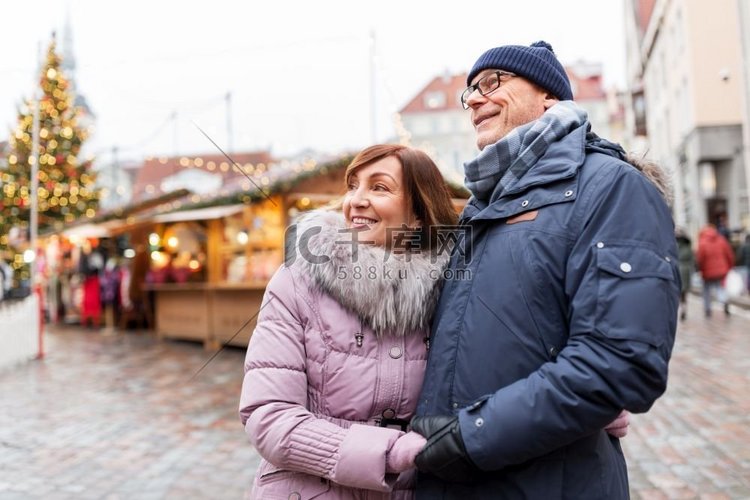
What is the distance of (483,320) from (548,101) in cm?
65

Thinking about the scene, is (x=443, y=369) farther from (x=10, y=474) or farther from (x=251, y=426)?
(x=10, y=474)

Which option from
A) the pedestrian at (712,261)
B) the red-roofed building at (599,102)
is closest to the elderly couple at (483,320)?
the pedestrian at (712,261)

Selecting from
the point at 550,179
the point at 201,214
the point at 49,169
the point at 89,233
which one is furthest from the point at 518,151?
the point at 49,169

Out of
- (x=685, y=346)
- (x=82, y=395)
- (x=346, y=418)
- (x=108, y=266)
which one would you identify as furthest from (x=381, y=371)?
(x=108, y=266)

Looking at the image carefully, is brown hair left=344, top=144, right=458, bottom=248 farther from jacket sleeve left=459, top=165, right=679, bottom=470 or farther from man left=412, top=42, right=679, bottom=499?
jacket sleeve left=459, top=165, right=679, bottom=470

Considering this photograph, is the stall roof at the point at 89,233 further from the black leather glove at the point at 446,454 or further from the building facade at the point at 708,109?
the building facade at the point at 708,109

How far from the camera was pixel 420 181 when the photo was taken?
5.87 feet

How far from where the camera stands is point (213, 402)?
262 inches

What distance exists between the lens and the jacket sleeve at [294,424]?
58.2 inches

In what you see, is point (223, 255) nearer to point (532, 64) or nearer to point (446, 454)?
point (532, 64)

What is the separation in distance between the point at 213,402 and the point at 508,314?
19.2 feet

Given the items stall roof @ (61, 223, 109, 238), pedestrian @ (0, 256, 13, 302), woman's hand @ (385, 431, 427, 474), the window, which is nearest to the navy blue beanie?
woman's hand @ (385, 431, 427, 474)

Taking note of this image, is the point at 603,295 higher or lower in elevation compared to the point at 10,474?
higher

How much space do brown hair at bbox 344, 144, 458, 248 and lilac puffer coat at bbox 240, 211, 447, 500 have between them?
0.56 feet
